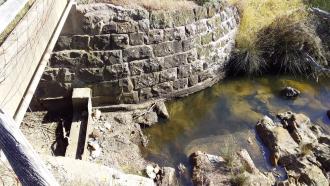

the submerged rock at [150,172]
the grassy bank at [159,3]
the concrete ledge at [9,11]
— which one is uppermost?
the concrete ledge at [9,11]

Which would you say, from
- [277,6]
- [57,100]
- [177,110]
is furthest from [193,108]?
[277,6]

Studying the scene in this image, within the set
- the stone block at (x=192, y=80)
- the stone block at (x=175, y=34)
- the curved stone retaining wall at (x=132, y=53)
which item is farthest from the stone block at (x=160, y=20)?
the stone block at (x=192, y=80)

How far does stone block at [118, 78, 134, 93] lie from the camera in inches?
301

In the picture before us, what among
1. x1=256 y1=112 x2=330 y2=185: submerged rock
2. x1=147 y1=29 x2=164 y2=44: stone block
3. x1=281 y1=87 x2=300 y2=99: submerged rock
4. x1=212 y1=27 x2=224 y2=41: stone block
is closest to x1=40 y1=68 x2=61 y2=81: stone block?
x1=147 y1=29 x2=164 y2=44: stone block

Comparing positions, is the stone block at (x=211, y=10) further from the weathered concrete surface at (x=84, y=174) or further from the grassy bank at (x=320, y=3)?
the weathered concrete surface at (x=84, y=174)

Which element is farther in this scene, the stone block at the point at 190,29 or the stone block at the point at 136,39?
the stone block at the point at 190,29

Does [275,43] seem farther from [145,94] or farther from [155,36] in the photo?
[145,94]

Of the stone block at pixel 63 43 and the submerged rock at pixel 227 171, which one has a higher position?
the stone block at pixel 63 43

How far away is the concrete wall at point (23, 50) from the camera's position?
411 cm

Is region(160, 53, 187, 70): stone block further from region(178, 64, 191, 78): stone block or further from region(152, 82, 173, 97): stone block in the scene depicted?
region(152, 82, 173, 97): stone block

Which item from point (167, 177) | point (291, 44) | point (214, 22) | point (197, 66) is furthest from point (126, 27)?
point (291, 44)

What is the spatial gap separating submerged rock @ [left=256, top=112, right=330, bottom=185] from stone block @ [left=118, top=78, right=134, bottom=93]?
263 cm

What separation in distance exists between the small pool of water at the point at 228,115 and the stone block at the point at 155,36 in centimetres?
143

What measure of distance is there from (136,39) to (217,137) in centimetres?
242
